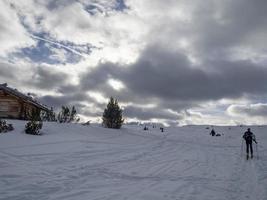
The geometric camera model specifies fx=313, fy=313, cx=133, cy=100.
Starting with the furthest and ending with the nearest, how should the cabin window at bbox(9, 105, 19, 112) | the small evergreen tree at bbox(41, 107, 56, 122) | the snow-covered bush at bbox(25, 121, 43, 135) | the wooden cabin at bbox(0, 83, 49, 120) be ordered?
the small evergreen tree at bbox(41, 107, 56, 122), the cabin window at bbox(9, 105, 19, 112), the wooden cabin at bbox(0, 83, 49, 120), the snow-covered bush at bbox(25, 121, 43, 135)

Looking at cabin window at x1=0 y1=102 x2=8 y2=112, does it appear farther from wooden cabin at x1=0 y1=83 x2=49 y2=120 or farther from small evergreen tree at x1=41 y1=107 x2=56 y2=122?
small evergreen tree at x1=41 y1=107 x2=56 y2=122

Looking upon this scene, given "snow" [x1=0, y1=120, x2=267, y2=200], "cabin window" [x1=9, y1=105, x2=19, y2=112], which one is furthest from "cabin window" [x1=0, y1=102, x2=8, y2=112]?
"snow" [x1=0, y1=120, x2=267, y2=200]

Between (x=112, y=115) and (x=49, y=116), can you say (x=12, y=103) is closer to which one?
(x=49, y=116)

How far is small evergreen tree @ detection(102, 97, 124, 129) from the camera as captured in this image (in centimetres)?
3753

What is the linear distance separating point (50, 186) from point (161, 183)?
3825 mm

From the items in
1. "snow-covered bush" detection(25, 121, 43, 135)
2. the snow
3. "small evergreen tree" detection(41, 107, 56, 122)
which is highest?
"small evergreen tree" detection(41, 107, 56, 122)

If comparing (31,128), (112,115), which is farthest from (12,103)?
(31,128)

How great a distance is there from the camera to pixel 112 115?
37594 millimetres

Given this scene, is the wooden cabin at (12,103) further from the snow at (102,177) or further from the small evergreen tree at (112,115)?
the snow at (102,177)

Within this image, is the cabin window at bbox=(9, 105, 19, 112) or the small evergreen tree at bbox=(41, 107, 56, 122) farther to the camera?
the small evergreen tree at bbox=(41, 107, 56, 122)

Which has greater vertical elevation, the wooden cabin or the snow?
the wooden cabin

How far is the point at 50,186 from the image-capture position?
9.45m

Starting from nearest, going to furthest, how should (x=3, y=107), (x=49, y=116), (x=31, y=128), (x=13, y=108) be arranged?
1. (x=31, y=128)
2. (x=3, y=107)
3. (x=13, y=108)
4. (x=49, y=116)

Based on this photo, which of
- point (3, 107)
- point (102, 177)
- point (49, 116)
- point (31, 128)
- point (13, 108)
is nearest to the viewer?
point (102, 177)
